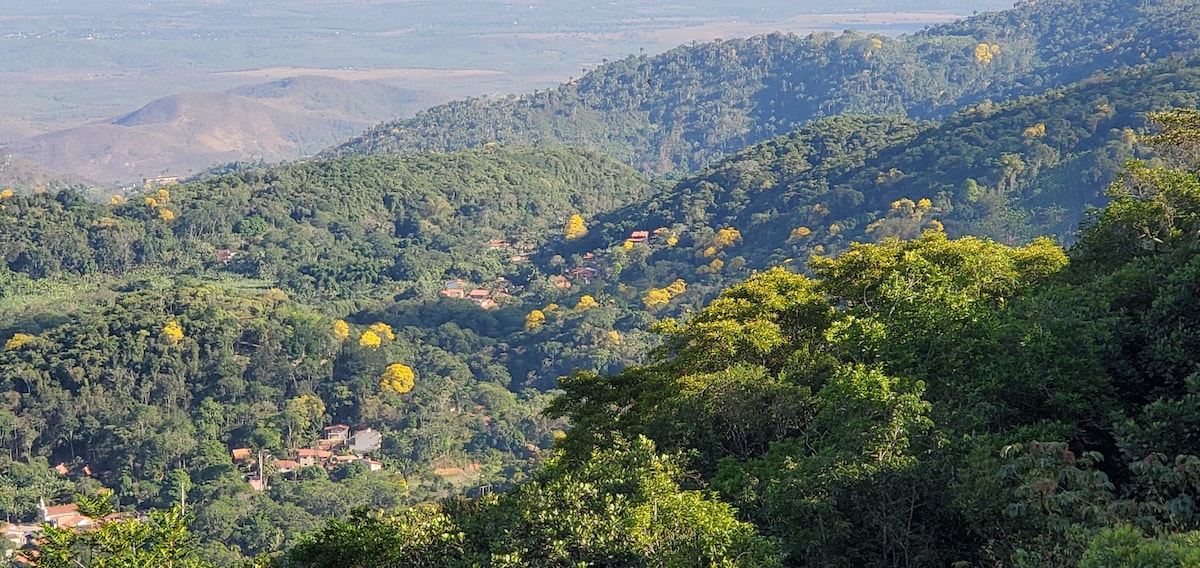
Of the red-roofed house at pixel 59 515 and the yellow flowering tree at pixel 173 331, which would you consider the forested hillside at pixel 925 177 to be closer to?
the yellow flowering tree at pixel 173 331

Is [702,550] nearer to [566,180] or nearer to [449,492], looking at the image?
[449,492]

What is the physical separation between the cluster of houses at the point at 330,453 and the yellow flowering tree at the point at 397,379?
299cm

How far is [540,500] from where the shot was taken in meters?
12.8

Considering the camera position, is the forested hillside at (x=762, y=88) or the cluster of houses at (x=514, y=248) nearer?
the cluster of houses at (x=514, y=248)

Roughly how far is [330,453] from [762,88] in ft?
388

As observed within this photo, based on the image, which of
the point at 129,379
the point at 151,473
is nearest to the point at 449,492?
the point at 151,473

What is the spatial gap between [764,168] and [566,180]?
20.5 m

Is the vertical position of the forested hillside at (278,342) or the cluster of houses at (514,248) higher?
the forested hillside at (278,342)

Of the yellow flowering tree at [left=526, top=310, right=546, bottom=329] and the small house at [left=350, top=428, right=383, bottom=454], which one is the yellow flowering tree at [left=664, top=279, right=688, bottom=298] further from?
the small house at [left=350, top=428, right=383, bottom=454]

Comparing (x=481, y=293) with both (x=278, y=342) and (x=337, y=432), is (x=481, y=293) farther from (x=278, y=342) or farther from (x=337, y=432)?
(x=337, y=432)

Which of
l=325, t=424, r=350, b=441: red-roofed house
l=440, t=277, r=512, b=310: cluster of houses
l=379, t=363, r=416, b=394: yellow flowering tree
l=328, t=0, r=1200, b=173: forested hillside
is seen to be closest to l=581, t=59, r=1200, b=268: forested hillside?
l=440, t=277, r=512, b=310: cluster of houses

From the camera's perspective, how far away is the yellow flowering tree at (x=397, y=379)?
53.9 meters

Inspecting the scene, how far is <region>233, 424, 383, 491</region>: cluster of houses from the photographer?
46.0 metres

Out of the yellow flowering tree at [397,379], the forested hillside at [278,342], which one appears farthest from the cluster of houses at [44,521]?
the yellow flowering tree at [397,379]
